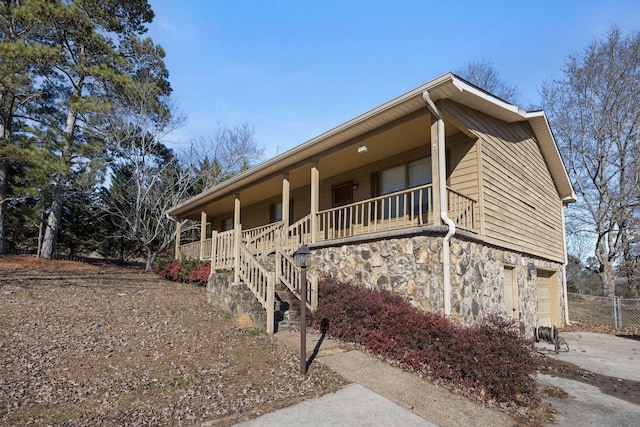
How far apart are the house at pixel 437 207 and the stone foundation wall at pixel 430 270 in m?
0.02

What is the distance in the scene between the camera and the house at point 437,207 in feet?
23.8

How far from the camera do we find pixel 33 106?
61.0 feet

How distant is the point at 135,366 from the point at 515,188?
9.69 m

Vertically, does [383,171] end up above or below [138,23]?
below

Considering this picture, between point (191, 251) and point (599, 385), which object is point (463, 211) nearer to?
point (599, 385)

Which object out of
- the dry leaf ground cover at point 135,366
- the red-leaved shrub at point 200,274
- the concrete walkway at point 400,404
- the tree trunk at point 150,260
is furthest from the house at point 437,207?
the tree trunk at point 150,260

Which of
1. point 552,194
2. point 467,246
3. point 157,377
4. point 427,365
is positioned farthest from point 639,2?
point 157,377

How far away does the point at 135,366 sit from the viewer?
209 inches

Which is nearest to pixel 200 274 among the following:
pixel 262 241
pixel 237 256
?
pixel 262 241

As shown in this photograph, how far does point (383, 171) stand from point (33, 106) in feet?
59.9

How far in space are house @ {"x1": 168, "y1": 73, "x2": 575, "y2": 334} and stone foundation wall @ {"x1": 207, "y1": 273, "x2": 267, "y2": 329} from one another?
19cm

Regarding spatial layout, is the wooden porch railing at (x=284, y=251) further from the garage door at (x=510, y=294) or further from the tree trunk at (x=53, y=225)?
the tree trunk at (x=53, y=225)

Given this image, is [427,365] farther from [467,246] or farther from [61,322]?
[61,322]

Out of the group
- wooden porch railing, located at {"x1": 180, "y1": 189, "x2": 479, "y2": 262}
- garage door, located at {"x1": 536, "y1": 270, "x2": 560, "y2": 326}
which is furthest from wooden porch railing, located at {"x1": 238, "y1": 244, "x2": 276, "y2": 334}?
garage door, located at {"x1": 536, "y1": 270, "x2": 560, "y2": 326}
